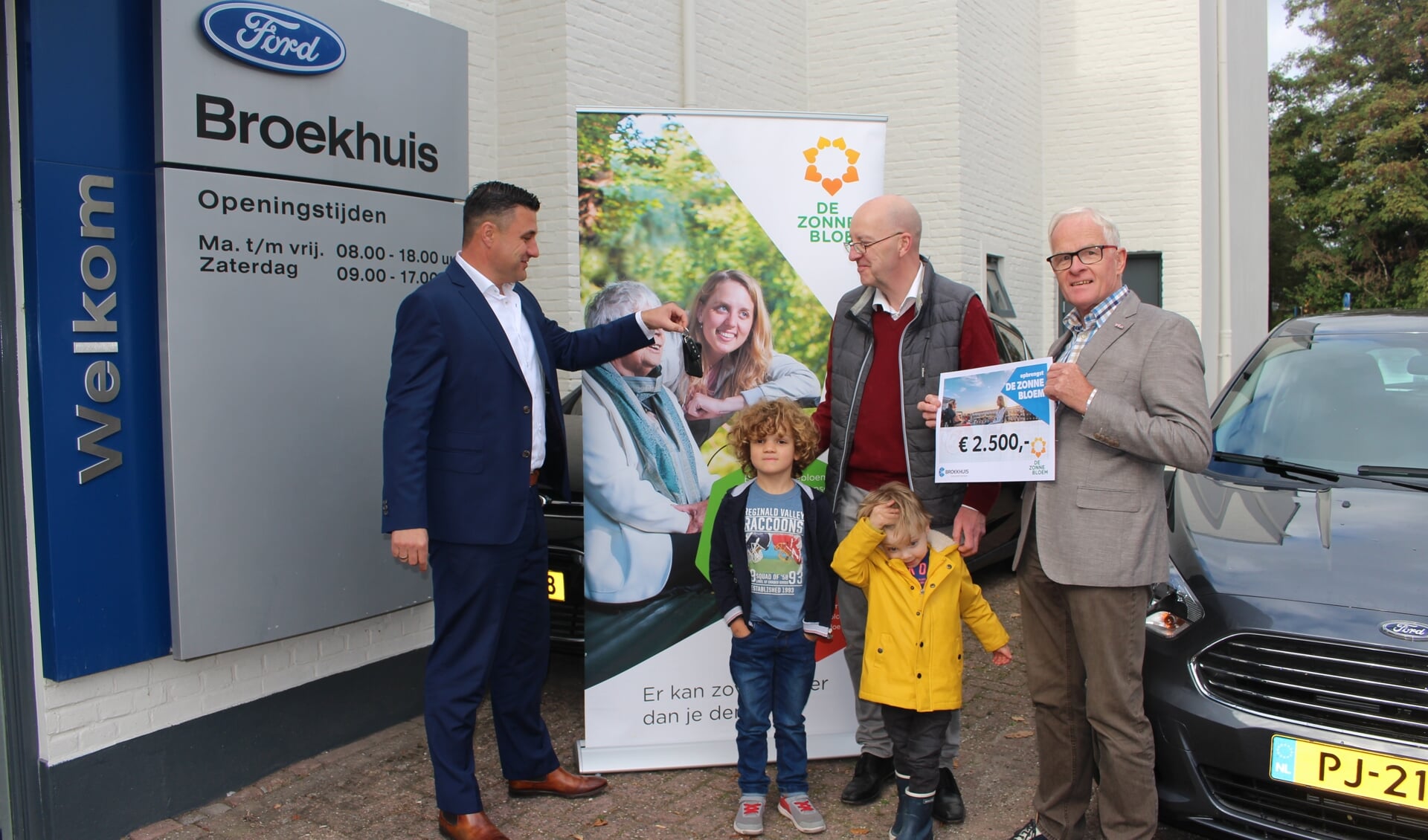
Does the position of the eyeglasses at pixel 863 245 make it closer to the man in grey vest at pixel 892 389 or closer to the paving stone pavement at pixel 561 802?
the man in grey vest at pixel 892 389

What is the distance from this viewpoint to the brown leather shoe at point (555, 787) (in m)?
3.49

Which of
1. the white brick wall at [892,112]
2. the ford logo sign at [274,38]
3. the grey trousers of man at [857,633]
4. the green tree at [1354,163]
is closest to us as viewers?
the ford logo sign at [274,38]

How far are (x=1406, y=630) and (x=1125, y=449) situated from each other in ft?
2.62

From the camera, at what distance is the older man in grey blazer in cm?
260

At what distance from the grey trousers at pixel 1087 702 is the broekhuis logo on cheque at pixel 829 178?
4.63ft

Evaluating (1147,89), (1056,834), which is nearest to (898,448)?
(1056,834)

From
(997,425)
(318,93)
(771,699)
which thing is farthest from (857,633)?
(318,93)

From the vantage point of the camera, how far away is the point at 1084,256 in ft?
8.89

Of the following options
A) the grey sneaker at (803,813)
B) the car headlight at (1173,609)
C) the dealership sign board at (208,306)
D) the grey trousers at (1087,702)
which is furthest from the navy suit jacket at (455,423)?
the car headlight at (1173,609)

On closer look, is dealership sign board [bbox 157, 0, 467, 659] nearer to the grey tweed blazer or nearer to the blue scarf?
the blue scarf

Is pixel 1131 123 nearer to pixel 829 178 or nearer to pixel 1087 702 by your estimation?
pixel 829 178

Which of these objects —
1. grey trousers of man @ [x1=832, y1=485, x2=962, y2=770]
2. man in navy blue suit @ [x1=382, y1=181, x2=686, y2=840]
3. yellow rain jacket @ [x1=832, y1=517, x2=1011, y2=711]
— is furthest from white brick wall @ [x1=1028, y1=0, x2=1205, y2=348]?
man in navy blue suit @ [x1=382, y1=181, x2=686, y2=840]

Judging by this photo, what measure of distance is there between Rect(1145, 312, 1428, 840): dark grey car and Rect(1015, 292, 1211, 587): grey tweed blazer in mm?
278

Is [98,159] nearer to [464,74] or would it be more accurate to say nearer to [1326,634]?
[464,74]
